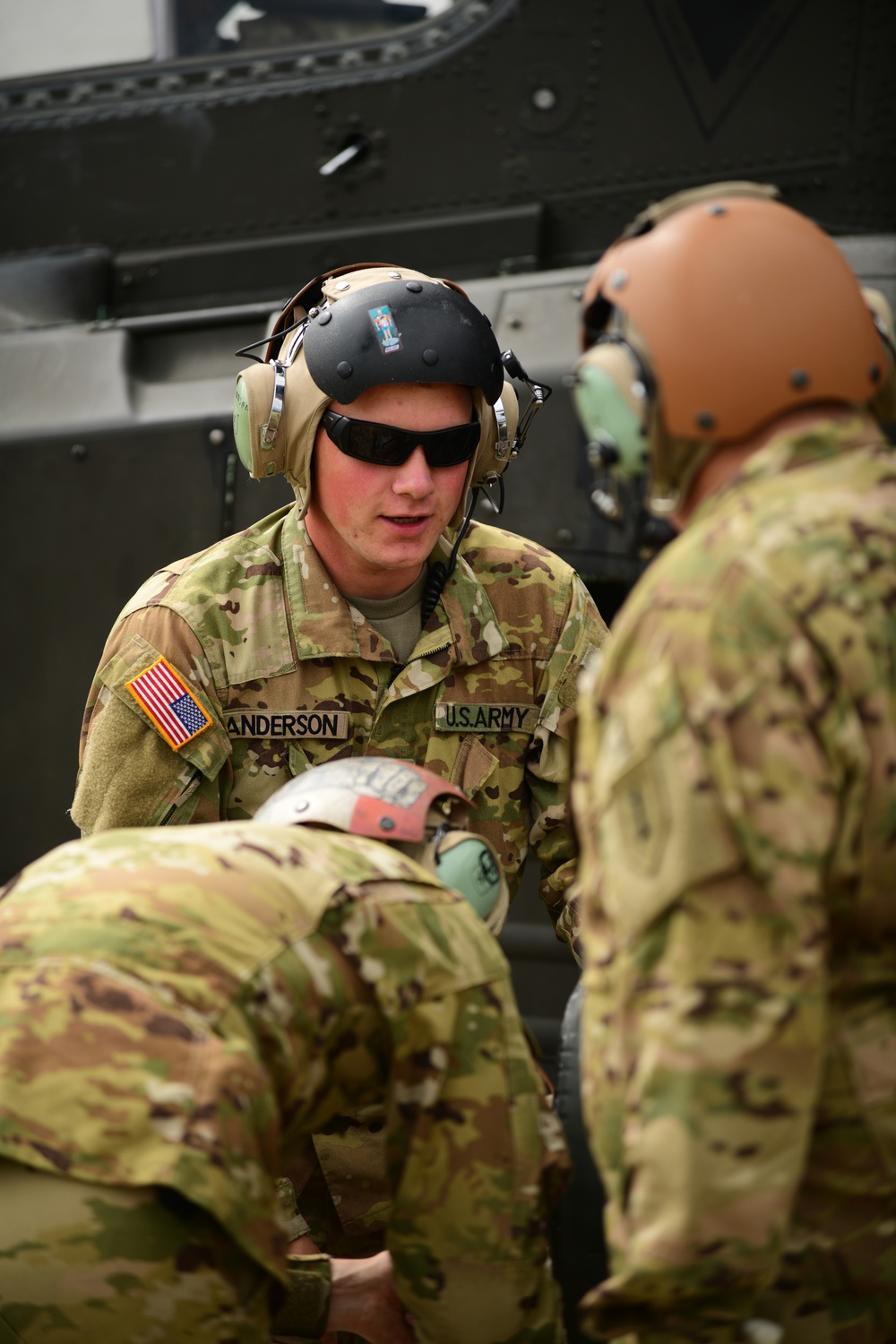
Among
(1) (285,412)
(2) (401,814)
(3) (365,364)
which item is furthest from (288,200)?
(2) (401,814)

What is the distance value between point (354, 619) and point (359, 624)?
2 centimetres

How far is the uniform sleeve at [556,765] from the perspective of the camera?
316 centimetres

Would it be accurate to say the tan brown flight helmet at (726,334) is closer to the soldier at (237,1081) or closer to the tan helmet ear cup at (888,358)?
the tan helmet ear cup at (888,358)

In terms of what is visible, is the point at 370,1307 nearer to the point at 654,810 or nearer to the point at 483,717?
the point at 654,810

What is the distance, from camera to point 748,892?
5.48 ft

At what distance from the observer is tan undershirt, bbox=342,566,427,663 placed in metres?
3.28

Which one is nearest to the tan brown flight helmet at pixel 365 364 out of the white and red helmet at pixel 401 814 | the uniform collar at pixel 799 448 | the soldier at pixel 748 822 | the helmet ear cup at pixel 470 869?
the white and red helmet at pixel 401 814

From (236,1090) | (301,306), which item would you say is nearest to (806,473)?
(236,1090)

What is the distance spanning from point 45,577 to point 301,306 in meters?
1.60

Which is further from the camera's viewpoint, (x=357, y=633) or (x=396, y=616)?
(x=396, y=616)

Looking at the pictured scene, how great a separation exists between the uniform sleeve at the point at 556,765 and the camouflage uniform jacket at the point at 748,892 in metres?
1.35

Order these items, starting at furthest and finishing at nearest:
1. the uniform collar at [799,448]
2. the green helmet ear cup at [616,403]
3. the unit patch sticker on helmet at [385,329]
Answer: the unit patch sticker on helmet at [385,329]
the green helmet ear cup at [616,403]
the uniform collar at [799,448]

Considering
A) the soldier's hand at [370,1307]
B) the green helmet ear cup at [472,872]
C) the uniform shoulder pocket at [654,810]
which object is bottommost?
the soldier's hand at [370,1307]

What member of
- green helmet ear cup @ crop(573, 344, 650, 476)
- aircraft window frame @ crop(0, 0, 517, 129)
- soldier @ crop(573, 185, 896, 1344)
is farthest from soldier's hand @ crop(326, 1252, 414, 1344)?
aircraft window frame @ crop(0, 0, 517, 129)
